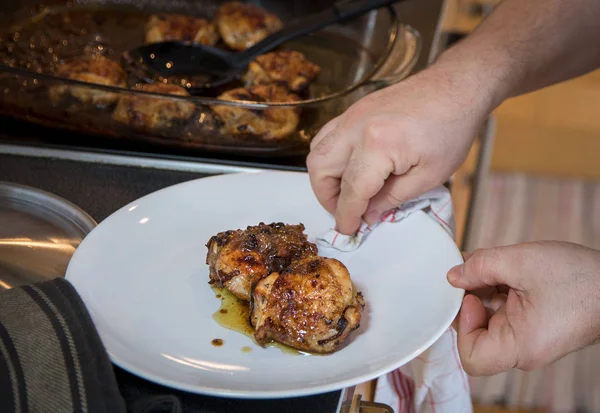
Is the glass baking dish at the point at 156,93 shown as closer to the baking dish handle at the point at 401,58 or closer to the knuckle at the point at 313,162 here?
the baking dish handle at the point at 401,58

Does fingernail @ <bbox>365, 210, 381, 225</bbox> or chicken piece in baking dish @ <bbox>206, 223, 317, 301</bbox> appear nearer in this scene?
chicken piece in baking dish @ <bbox>206, 223, 317, 301</bbox>

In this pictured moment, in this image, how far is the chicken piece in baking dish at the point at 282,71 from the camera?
1.38 meters

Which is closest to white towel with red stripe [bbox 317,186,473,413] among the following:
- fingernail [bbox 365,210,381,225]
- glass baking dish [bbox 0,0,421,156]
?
fingernail [bbox 365,210,381,225]

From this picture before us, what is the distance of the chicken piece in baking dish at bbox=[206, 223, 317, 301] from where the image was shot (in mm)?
833

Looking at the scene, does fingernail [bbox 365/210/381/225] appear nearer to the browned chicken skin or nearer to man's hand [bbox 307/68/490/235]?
man's hand [bbox 307/68/490/235]

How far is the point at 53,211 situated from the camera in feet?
3.27

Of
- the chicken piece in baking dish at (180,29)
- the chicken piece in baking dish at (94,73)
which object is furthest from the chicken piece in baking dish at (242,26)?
the chicken piece in baking dish at (94,73)

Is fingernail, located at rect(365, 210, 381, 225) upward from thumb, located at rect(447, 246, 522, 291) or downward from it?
upward

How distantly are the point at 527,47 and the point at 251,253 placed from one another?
55 centimetres

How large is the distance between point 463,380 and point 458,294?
22cm

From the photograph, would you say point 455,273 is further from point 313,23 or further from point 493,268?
point 313,23

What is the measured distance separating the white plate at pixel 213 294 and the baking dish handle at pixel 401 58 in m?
0.36

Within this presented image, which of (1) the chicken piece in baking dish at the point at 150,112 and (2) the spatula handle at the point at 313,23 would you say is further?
(2) the spatula handle at the point at 313,23

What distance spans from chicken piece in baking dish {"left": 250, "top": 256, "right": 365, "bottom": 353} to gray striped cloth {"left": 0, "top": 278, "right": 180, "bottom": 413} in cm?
15
